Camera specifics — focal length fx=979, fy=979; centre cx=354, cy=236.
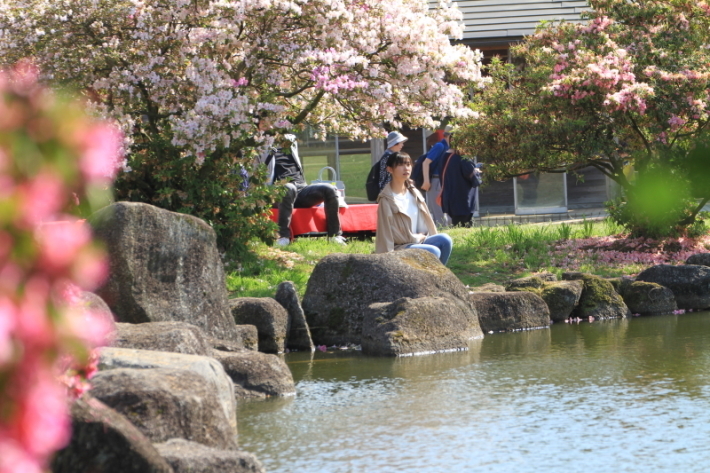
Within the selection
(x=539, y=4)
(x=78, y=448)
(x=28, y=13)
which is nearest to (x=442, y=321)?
(x=78, y=448)

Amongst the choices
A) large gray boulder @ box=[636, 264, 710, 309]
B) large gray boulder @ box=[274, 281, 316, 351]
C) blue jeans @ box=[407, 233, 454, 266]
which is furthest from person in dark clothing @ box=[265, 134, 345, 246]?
large gray boulder @ box=[636, 264, 710, 309]

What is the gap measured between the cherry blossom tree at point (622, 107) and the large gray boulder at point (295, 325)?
5.45 metres

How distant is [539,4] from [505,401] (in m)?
16.6

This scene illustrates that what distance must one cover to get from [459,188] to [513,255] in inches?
124

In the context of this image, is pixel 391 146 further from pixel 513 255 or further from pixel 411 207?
pixel 411 207

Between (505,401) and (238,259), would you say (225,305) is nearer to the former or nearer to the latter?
(505,401)

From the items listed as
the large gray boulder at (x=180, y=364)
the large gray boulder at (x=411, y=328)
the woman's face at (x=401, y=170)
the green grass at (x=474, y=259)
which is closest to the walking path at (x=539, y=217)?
the green grass at (x=474, y=259)

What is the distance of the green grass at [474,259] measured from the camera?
36.8 ft

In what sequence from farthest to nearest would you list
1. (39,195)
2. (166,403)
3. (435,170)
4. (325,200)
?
(435,170) → (325,200) → (166,403) → (39,195)

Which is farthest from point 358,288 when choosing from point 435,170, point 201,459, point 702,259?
point 435,170

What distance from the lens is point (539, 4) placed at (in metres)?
21.2

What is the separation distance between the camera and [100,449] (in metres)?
3.55

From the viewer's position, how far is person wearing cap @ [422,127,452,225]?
52.9 ft

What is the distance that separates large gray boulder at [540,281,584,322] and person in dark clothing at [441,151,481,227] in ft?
18.8
